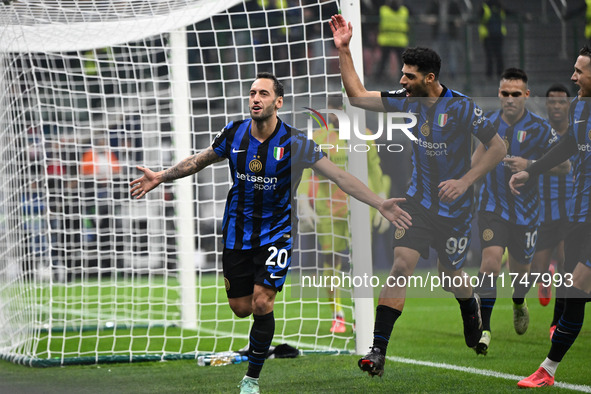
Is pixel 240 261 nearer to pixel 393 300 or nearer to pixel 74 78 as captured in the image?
pixel 393 300

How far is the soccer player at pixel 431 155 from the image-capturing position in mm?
5566

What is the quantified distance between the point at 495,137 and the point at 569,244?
0.89 m

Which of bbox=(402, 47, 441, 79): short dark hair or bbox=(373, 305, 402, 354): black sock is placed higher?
bbox=(402, 47, 441, 79): short dark hair

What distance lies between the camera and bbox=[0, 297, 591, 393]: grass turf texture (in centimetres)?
620

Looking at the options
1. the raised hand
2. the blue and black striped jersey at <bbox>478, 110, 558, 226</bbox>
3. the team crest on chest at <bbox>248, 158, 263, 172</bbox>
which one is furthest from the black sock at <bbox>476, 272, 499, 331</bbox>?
the raised hand

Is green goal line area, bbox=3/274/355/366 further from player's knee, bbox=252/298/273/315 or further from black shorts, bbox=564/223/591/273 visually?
black shorts, bbox=564/223/591/273

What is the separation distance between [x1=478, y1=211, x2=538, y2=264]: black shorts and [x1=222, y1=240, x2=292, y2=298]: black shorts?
2.11 meters

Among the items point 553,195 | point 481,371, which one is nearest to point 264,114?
point 481,371

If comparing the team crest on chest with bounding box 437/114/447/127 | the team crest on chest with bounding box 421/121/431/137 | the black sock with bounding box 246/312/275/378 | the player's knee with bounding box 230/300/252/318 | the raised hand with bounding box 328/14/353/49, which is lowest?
the black sock with bounding box 246/312/275/378

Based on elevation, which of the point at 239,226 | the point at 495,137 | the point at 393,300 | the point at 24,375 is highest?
the point at 495,137

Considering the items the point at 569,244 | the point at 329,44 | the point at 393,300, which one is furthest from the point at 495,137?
the point at 329,44

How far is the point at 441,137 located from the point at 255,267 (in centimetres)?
154

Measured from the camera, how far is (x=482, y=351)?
6500 mm

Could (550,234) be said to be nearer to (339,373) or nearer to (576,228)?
(576,228)
